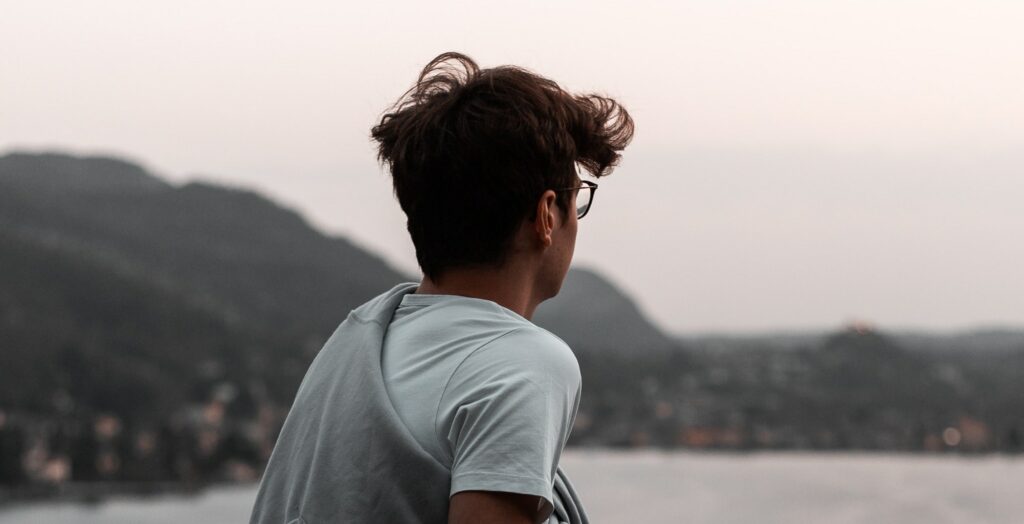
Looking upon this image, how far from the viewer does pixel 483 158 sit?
0.94 meters

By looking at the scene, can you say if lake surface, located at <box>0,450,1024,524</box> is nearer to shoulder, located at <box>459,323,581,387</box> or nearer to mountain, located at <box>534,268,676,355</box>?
mountain, located at <box>534,268,676,355</box>

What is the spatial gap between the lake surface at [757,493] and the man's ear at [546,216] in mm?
19601

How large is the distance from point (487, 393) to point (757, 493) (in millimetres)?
26980

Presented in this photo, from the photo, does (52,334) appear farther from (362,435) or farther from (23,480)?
(362,435)

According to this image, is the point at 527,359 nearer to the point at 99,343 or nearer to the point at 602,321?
the point at 99,343

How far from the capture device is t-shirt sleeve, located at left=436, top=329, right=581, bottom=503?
2.72ft

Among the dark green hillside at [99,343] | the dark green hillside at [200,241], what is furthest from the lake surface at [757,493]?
the dark green hillside at [200,241]

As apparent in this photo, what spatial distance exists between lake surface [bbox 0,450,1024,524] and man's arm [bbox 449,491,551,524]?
19.7 m

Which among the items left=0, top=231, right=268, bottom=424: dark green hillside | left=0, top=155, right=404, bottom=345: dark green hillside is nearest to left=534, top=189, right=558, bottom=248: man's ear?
left=0, top=231, right=268, bottom=424: dark green hillside

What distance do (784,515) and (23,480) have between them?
20530 millimetres

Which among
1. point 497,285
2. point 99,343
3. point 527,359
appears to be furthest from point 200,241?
point 527,359

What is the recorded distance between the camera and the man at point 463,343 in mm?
844

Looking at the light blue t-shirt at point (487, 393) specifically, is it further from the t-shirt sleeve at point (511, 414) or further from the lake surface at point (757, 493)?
the lake surface at point (757, 493)

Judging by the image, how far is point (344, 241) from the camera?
2175 inches
